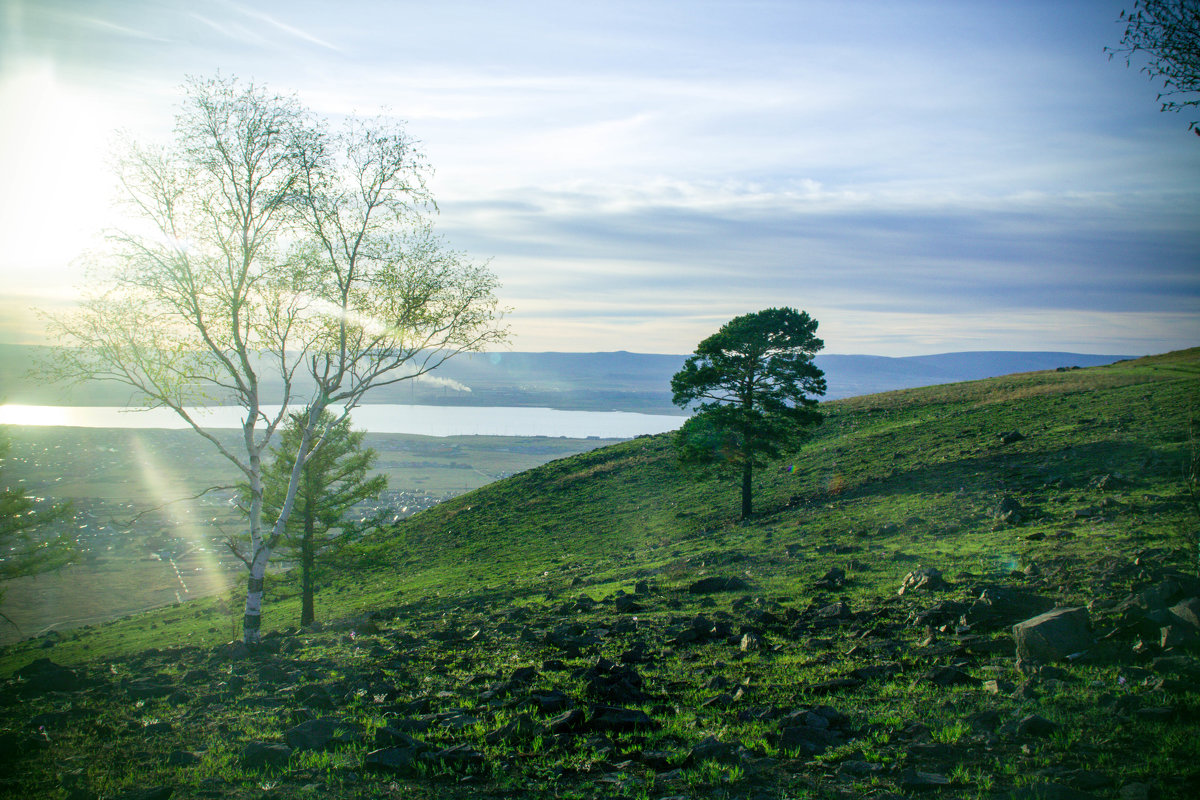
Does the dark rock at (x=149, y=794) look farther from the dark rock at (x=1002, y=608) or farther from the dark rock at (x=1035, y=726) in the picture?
the dark rock at (x=1002, y=608)

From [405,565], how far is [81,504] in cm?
13227

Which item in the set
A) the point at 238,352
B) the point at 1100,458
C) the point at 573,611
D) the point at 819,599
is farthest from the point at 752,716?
the point at 1100,458

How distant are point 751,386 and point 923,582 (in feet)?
69.9

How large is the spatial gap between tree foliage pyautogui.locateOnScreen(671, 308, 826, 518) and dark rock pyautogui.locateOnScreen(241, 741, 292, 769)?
30.0 metres

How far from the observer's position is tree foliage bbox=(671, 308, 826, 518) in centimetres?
3675

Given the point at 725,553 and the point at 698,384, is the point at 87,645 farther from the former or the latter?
the point at 698,384

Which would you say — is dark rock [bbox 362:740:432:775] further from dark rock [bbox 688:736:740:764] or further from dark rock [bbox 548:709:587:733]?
dark rock [bbox 688:736:740:764]

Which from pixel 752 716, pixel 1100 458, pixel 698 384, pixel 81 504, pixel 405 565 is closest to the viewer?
pixel 752 716

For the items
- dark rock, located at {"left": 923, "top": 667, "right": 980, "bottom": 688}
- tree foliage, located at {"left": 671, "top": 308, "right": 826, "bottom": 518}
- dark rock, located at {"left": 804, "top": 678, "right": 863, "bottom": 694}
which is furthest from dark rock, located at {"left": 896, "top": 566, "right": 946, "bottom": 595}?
tree foliage, located at {"left": 671, "top": 308, "right": 826, "bottom": 518}

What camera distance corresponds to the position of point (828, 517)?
33312mm

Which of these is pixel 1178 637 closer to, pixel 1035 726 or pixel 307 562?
pixel 1035 726

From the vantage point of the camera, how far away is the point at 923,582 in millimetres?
17844

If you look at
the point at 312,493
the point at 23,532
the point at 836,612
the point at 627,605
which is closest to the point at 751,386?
the point at 627,605

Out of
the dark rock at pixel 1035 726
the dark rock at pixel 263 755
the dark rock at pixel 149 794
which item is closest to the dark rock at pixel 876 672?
the dark rock at pixel 1035 726
